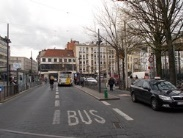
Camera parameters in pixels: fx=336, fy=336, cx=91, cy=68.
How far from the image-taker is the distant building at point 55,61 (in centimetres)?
14175

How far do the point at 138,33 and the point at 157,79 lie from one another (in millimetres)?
7881

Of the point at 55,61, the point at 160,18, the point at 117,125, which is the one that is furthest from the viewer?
the point at 55,61

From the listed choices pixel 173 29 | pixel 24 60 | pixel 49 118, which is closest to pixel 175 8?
pixel 173 29

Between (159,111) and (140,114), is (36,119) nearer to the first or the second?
(140,114)

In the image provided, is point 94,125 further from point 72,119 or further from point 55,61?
point 55,61

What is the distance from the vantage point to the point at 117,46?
41469 millimetres

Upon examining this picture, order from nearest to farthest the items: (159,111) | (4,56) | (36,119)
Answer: (36,119) → (159,111) → (4,56)

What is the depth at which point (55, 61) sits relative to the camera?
147 meters

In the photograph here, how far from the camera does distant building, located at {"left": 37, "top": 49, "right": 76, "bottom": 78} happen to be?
465 feet

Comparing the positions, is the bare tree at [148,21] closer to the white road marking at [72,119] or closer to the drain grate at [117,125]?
the white road marking at [72,119]

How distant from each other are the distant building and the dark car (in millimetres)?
119681

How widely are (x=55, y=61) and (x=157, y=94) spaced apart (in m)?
131

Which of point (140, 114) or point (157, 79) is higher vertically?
point (157, 79)

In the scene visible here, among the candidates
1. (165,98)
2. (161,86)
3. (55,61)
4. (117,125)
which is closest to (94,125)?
(117,125)
